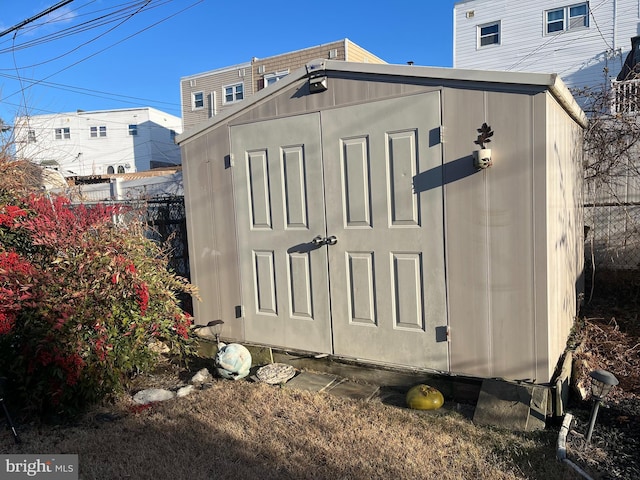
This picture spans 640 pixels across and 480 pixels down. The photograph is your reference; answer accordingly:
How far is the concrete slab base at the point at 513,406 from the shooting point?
322 centimetres

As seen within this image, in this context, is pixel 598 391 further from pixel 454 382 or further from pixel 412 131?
pixel 412 131

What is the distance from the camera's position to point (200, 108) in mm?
22125

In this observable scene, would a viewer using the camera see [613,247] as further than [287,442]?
Yes

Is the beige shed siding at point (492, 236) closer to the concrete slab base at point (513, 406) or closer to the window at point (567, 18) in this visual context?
the concrete slab base at point (513, 406)

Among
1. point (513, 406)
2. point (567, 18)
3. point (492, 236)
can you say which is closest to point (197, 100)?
point (567, 18)

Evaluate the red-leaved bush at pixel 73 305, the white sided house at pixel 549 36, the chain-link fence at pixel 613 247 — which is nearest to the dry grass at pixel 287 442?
the red-leaved bush at pixel 73 305

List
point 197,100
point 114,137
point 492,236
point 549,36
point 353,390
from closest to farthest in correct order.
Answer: point 492,236 → point 353,390 → point 549,36 → point 197,100 → point 114,137

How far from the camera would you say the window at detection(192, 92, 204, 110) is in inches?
871

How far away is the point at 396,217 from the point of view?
3834mm

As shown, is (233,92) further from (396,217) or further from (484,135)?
(484,135)

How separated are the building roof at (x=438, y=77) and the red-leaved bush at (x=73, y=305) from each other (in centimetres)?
171

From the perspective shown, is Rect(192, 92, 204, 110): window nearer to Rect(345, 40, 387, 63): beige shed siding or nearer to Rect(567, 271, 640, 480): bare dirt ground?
Rect(345, 40, 387, 63): beige shed siding

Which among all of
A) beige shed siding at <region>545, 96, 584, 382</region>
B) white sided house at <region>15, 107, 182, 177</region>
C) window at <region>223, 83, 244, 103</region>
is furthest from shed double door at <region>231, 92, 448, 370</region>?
white sided house at <region>15, 107, 182, 177</region>

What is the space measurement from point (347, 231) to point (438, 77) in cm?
145
